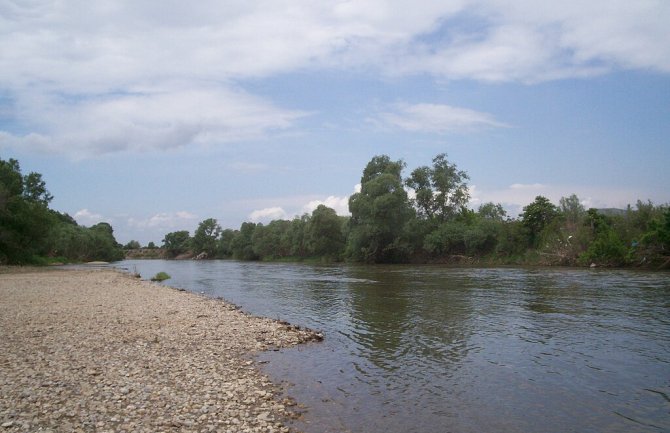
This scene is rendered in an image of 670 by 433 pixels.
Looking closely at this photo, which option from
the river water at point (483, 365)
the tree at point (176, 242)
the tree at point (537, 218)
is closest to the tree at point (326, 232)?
the tree at point (537, 218)

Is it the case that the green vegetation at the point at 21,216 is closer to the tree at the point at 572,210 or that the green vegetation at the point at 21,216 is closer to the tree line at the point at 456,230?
the tree line at the point at 456,230

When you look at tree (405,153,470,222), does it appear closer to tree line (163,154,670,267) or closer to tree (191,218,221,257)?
tree line (163,154,670,267)

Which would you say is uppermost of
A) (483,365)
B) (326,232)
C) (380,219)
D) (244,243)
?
(380,219)

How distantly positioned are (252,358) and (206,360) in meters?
1.56

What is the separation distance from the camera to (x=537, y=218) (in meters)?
68.5

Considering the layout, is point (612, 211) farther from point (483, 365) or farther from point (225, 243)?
point (225, 243)

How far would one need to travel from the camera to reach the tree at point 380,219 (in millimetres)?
78000

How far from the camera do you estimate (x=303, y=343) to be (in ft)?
54.2

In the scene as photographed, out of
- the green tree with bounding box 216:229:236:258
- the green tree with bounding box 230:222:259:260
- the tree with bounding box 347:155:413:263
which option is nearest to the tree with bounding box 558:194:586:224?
the tree with bounding box 347:155:413:263

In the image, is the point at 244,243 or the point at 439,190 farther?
the point at 244,243

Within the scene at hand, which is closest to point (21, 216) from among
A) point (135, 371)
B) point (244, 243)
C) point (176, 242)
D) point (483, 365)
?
point (135, 371)

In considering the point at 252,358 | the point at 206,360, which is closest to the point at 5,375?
the point at 206,360

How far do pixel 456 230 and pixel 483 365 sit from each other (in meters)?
66.5

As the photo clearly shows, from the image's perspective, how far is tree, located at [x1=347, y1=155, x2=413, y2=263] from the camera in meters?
78.0
